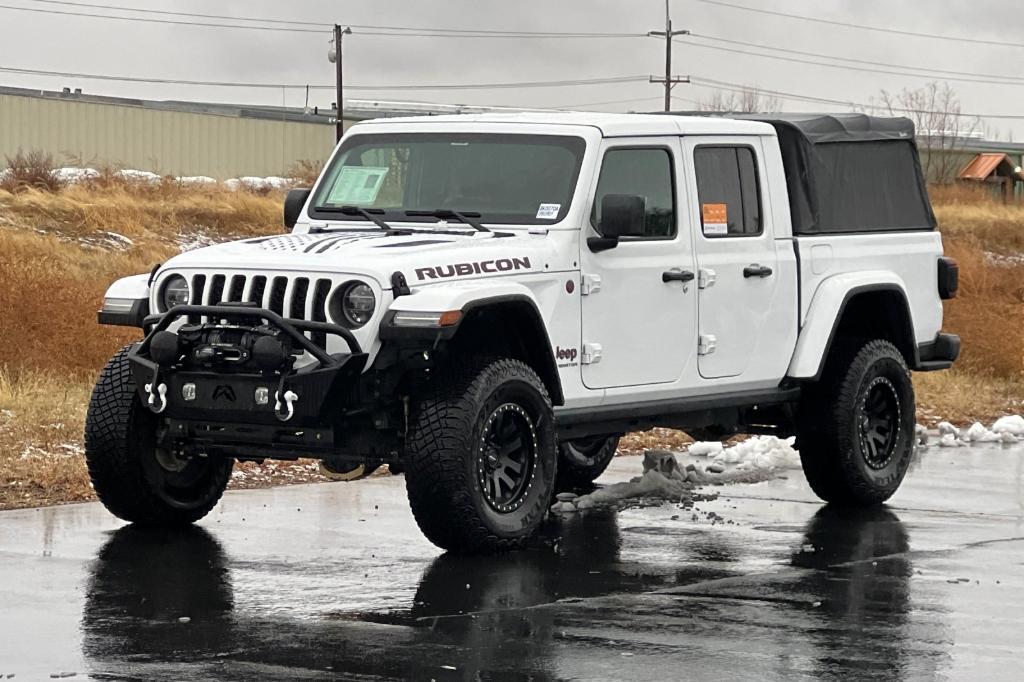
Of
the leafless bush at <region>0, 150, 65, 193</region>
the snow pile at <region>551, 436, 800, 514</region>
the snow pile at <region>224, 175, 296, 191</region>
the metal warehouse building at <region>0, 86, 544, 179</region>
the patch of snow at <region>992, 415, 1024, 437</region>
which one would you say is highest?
the metal warehouse building at <region>0, 86, 544, 179</region>

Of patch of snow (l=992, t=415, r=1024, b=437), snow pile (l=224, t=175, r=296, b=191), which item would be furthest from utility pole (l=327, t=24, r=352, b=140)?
patch of snow (l=992, t=415, r=1024, b=437)

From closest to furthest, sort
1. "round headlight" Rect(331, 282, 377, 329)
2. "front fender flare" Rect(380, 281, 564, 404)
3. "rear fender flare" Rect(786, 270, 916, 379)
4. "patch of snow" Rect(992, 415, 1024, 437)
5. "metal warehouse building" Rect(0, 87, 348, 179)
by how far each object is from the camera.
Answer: "front fender flare" Rect(380, 281, 564, 404) → "round headlight" Rect(331, 282, 377, 329) → "rear fender flare" Rect(786, 270, 916, 379) → "patch of snow" Rect(992, 415, 1024, 437) → "metal warehouse building" Rect(0, 87, 348, 179)

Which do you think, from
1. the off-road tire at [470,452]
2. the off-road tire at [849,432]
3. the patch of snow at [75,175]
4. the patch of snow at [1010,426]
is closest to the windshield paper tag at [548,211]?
the off-road tire at [470,452]

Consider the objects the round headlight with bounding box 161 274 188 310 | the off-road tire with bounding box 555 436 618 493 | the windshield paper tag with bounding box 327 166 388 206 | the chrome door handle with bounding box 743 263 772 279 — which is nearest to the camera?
the round headlight with bounding box 161 274 188 310

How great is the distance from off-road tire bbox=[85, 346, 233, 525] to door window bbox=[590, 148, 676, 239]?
258 cm

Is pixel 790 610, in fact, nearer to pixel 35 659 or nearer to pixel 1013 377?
pixel 35 659

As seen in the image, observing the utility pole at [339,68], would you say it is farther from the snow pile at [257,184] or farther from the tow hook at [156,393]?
the tow hook at [156,393]

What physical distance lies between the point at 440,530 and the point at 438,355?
81 centimetres

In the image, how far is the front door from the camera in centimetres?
964

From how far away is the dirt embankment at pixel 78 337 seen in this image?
11789mm

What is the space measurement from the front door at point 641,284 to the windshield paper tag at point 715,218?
18 cm

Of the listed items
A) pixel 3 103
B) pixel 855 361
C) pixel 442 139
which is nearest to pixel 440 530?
pixel 442 139

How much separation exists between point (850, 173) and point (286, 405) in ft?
14.6

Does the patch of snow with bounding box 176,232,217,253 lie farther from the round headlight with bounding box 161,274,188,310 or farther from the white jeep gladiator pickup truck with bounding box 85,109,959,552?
the round headlight with bounding box 161,274,188,310
